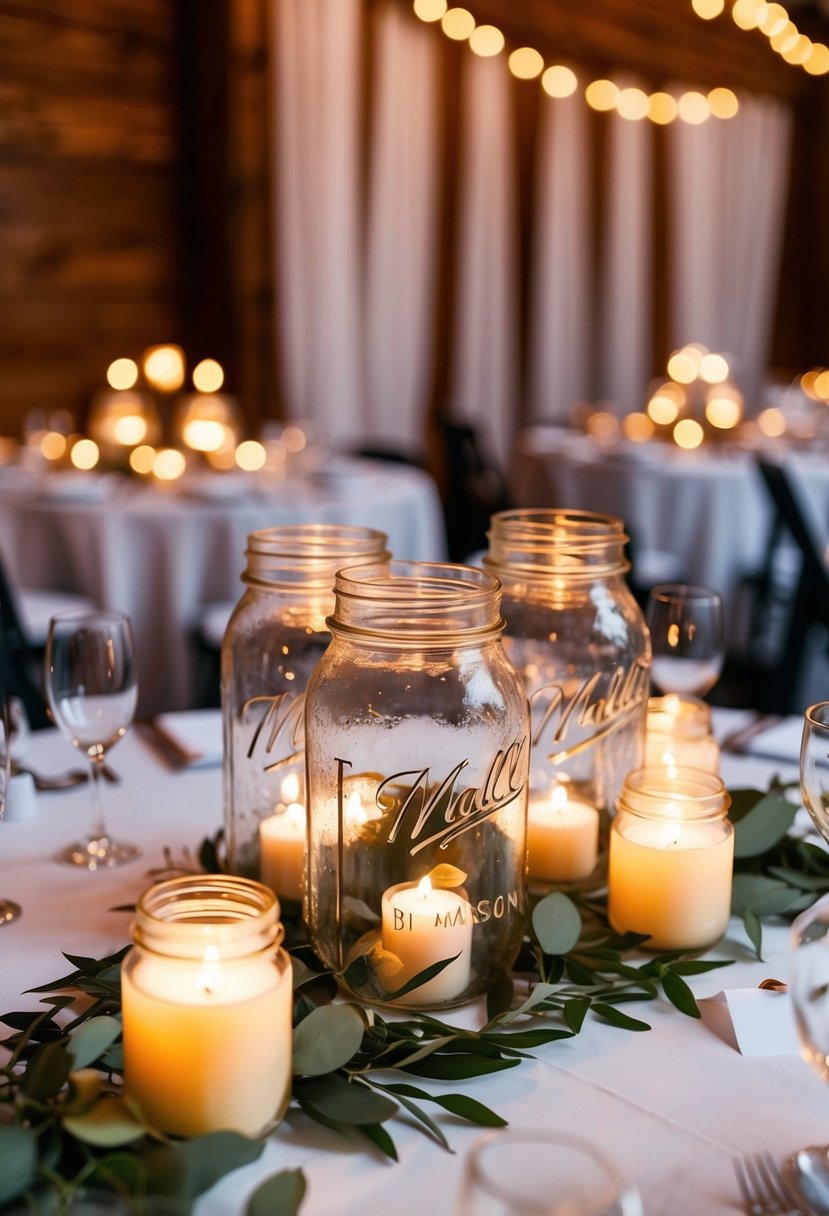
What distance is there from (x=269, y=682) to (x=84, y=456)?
308cm

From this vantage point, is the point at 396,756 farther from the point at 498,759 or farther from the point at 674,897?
the point at 674,897

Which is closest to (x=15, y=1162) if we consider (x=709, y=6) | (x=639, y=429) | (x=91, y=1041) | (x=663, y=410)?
(x=91, y=1041)

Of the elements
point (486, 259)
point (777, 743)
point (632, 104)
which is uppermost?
point (632, 104)

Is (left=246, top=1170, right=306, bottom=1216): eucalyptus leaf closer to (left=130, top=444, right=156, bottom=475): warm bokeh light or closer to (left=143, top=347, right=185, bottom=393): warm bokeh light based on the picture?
(left=130, top=444, right=156, bottom=475): warm bokeh light

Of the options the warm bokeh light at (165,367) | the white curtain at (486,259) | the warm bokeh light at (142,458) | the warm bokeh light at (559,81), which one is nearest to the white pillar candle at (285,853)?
the warm bokeh light at (142,458)

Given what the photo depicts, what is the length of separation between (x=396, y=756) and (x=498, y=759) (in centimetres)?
7

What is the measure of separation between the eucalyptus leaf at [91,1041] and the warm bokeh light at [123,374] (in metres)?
4.62

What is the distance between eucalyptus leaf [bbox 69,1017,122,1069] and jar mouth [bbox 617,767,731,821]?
1.46 feet

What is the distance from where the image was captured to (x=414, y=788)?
889 mm

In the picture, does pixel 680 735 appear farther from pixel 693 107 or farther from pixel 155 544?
pixel 693 107

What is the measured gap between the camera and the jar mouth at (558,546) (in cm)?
111

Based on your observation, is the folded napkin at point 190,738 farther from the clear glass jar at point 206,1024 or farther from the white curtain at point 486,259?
the white curtain at point 486,259

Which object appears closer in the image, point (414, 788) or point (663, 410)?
point (414, 788)

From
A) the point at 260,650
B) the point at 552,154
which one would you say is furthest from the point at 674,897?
the point at 552,154
